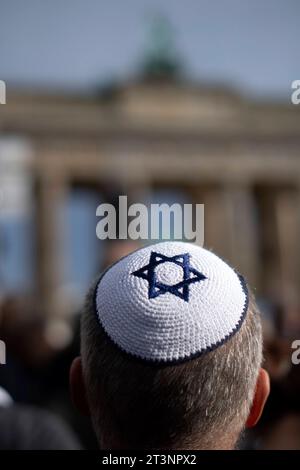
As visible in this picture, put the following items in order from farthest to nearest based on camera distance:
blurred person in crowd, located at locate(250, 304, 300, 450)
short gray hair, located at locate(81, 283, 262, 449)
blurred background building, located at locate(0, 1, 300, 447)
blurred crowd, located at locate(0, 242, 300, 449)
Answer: blurred background building, located at locate(0, 1, 300, 447) → blurred person in crowd, located at locate(250, 304, 300, 450) → blurred crowd, located at locate(0, 242, 300, 449) → short gray hair, located at locate(81, 283, 262, 449)

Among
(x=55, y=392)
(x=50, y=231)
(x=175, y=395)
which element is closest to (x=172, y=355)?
(x=175, y=395)

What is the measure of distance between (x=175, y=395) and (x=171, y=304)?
0.22m

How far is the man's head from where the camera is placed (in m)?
2.06

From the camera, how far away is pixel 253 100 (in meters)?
52.5

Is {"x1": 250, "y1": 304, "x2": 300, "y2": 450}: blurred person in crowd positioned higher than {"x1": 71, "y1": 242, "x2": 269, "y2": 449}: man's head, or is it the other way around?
{"x1": 71, "y1": 242, "x2": 269, "y2": 449}: man's head

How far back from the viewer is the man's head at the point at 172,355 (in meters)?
2.06

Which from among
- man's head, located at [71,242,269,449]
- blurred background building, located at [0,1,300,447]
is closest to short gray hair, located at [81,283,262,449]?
man's head, located at [71,242,269,449]

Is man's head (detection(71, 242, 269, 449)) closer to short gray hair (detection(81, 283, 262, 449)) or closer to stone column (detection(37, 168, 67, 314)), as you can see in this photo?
short gray hair (detection(81, 283, 262, 449))

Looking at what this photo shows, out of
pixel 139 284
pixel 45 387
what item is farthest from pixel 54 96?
pixel 139 284

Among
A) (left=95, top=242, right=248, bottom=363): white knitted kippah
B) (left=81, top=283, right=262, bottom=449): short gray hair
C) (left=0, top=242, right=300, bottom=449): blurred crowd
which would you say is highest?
(left=95, top=242, right=248, bottom=363): white knitted kippah

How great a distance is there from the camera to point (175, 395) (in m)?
2.05

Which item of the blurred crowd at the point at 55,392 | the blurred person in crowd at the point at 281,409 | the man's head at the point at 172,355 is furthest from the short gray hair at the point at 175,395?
the blurred person in crowd at the point at 281,409

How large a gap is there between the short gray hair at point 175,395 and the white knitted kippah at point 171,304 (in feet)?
0.09

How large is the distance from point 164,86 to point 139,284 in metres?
49.3
